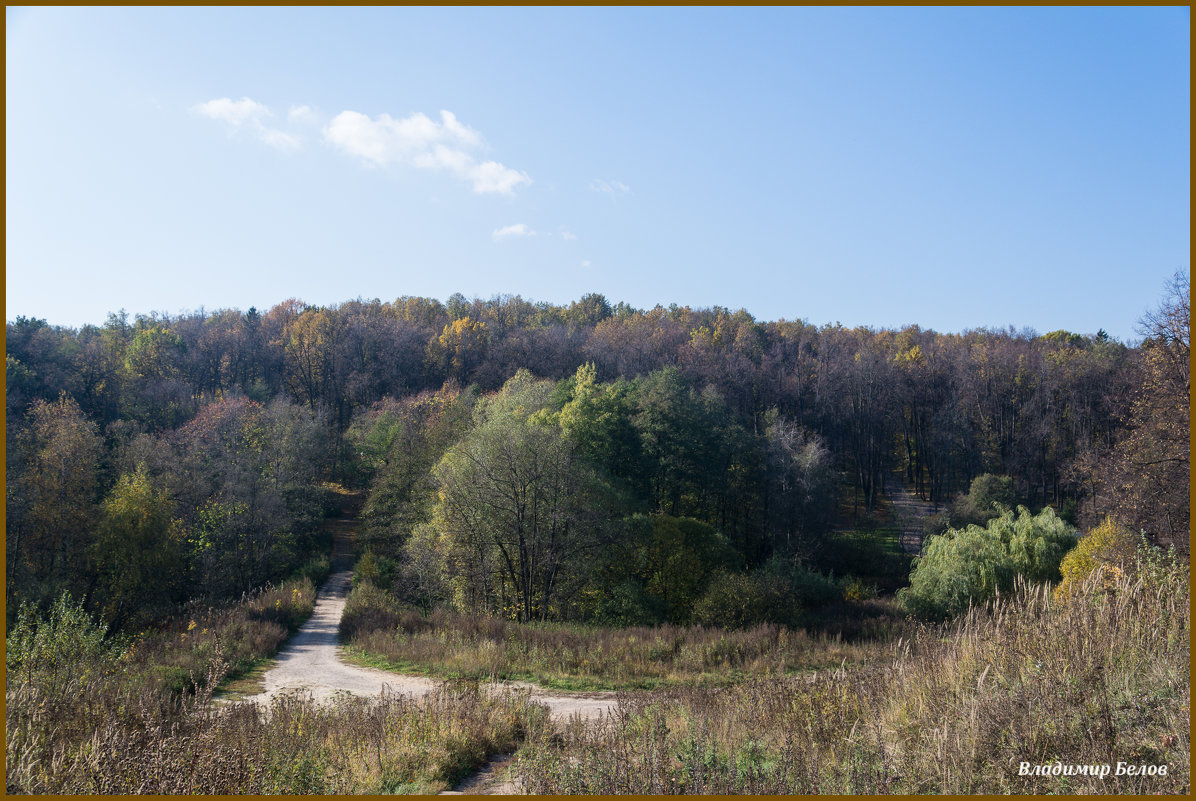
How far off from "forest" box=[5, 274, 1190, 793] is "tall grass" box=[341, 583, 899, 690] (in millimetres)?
202

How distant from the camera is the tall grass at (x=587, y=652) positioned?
1514 cm

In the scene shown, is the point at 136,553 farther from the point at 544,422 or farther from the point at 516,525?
the point at 544,422

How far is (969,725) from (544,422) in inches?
1231

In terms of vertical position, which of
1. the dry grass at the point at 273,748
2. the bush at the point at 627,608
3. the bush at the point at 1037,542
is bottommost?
the bush at the point at 627,608

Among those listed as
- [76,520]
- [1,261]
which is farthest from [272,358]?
[1,261]

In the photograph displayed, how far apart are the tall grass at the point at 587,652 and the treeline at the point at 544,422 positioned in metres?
7.88

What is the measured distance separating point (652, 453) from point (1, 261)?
35376 mm

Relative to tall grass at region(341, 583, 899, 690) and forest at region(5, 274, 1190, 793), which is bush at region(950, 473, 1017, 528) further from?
tall grass at region(341, 583, 899, 690)

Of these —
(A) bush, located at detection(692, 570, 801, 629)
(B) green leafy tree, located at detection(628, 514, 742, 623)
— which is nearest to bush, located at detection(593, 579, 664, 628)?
(B) green leafy tree, located at detection(628, 514, 742, 623)

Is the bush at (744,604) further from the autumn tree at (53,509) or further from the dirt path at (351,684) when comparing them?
the autumn tree at (53,509)

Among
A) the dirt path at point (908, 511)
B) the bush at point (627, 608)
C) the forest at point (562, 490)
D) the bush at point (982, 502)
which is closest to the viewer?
the forest at point (562, 490)

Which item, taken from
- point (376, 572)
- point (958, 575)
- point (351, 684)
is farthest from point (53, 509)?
point (958, 575)

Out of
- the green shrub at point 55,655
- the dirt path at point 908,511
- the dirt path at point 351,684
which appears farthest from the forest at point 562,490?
the dirt path at point 908,511

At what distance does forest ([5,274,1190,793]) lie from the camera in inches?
706
